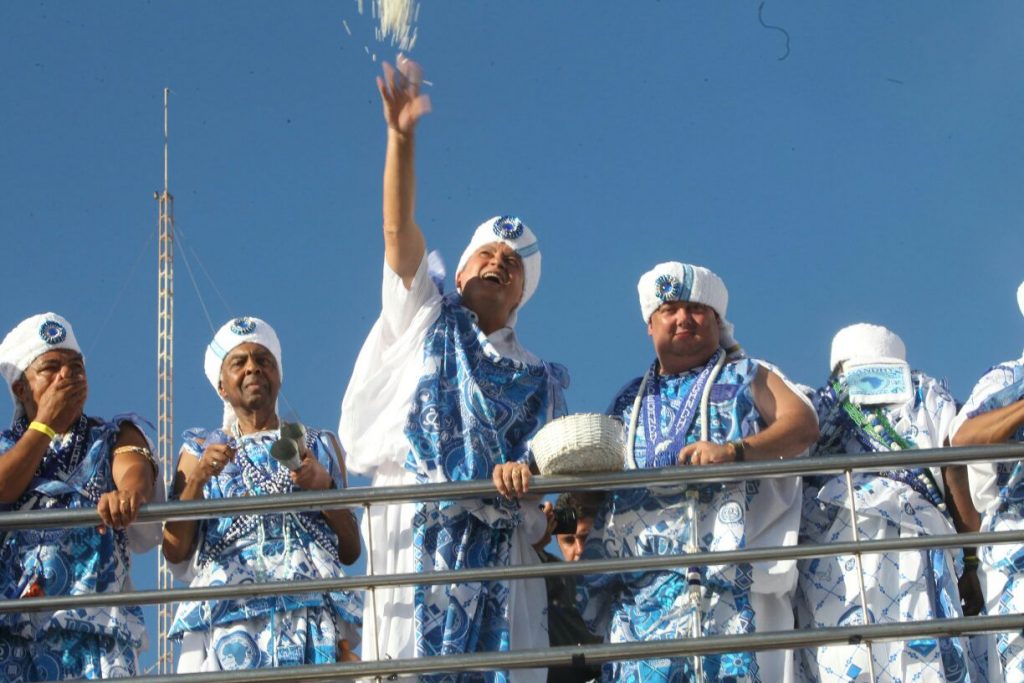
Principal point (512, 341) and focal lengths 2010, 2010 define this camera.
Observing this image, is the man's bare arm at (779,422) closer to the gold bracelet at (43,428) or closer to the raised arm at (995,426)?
the raised arm at (995,426)

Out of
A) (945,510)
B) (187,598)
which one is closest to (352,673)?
(187,598)

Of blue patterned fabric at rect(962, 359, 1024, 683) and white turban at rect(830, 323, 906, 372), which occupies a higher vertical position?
white turban at rect(830, 323, 906, 372)

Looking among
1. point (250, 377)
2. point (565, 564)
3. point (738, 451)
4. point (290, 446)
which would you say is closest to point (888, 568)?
point (738, 451)

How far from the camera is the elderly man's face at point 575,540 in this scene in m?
7.69

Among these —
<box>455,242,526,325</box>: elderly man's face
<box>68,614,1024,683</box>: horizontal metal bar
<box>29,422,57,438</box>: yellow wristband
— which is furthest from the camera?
<box>455,242,526,325</box>: elderly man's face

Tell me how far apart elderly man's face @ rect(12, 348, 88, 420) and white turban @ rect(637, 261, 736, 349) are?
87.5 inches

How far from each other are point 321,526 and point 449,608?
61cm

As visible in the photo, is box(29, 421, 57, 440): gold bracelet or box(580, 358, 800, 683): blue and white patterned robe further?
box(29, 421, 57, 440): gold bracelet

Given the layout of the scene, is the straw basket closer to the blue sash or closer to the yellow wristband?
the blue sash

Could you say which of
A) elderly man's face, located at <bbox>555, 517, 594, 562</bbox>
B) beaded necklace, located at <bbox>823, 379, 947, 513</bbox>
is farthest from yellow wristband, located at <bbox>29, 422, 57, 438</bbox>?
beaded necklace, located at <bbox>823, 379, 947, 513</bbox>

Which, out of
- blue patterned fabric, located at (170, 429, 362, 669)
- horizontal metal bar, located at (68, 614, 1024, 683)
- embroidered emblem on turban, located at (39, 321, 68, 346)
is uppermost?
embroidered emblem on turban, located at (39, 321, 68, 346)

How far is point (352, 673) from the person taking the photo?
6445 mm

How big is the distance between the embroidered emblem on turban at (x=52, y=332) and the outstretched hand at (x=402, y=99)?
1.55 metres

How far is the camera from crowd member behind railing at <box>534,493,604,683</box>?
769 centimetres
